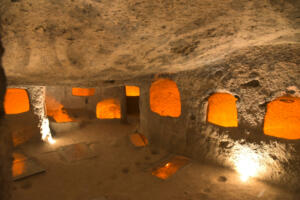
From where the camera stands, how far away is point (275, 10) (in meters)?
1.66

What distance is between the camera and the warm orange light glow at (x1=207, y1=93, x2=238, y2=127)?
14.5 feet

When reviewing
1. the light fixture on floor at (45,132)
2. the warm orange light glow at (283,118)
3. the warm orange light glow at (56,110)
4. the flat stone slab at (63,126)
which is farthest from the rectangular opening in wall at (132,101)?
the warm orange light glow at (283,118)

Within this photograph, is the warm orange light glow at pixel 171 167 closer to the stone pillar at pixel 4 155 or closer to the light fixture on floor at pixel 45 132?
the stone pillar at pixel 4 155

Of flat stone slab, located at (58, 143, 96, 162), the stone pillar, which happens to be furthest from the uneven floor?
the stone pillar

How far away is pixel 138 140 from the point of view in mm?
6422

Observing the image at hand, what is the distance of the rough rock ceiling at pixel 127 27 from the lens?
152 cm

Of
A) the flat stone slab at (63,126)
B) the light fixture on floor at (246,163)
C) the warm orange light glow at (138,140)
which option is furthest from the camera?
the flat stone slab at (63,126)

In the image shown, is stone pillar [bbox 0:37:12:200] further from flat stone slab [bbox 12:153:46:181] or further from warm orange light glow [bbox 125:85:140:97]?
warm orange light glow [bbox 125:85:140:97]

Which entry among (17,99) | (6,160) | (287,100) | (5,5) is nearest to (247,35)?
(287,100)

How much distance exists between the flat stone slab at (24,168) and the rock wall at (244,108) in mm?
3591

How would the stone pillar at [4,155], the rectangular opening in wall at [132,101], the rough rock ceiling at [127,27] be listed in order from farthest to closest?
the rectangular opening in wall at [132,101], the rough rock ceiling at [127,27], the stone pillar at [4,155]

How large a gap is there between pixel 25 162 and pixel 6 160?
435 centimetres

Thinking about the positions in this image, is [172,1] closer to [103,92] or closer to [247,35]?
[247,35]

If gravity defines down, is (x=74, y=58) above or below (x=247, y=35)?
below
